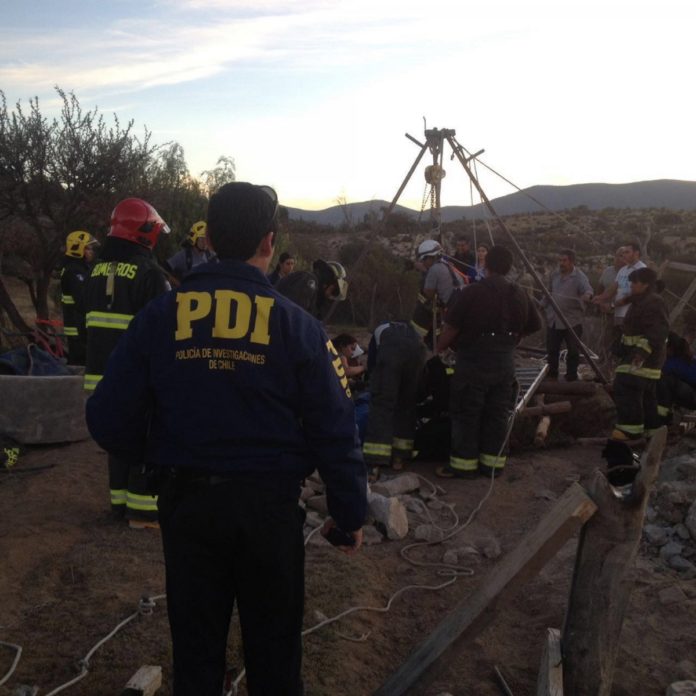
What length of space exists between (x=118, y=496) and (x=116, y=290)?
4.66 ft

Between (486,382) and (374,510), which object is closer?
(374,510)

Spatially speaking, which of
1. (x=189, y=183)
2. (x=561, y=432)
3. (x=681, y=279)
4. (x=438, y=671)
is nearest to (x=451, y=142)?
(x=561, y=432)

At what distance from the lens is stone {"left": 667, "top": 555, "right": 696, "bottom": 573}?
4.97 m

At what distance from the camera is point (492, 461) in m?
6.98

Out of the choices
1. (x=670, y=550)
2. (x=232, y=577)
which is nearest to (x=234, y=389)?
(x=232, y=577)

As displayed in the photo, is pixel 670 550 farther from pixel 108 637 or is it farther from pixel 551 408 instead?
pixel 108 637

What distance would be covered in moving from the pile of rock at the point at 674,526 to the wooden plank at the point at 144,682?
3.32 m

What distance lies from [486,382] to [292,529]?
4.72 m

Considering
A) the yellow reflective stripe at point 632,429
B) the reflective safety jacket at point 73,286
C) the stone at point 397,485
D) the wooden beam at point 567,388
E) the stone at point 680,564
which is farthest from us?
the wooden beam at point 567,388

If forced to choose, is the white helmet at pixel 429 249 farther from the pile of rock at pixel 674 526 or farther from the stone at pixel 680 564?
the stone at pixel 680 564

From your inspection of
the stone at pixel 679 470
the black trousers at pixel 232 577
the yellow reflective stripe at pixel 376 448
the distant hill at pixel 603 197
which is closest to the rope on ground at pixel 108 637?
the black trousers at pixel 232 577

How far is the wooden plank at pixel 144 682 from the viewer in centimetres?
320

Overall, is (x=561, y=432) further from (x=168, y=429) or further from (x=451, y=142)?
(x=168, y=429)

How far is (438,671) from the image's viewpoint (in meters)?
3.08
